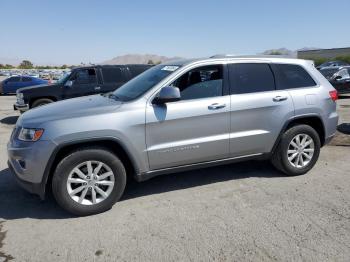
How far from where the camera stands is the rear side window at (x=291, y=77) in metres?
5.00

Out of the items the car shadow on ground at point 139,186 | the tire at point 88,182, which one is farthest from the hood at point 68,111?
the car shadow on ground at point 139,186

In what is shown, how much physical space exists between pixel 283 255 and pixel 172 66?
270 cm

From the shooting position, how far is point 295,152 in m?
5.12

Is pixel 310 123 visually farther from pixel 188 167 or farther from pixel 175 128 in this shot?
pixel 175 128

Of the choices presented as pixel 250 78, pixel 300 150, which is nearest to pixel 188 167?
pixel 250 78

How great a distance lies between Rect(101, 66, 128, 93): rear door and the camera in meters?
10.6

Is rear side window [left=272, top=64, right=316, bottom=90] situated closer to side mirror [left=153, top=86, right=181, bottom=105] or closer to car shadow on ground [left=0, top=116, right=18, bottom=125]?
side mirror [left=153, top=86, right=181, bottom=105]

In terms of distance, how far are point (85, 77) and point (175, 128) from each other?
699cm

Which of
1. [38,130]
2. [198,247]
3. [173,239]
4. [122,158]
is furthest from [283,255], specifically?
[38,130]

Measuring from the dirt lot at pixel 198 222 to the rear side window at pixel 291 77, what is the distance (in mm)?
1333

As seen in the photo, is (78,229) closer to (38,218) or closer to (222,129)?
(38,218)

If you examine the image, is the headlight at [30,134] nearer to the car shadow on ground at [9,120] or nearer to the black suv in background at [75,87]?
the black suv in background at [75,87]

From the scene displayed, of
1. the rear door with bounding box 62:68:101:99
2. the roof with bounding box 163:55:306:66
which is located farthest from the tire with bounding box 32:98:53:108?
the roof with bounding box 163:55:306:66

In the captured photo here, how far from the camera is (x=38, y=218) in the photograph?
13.3 feet
